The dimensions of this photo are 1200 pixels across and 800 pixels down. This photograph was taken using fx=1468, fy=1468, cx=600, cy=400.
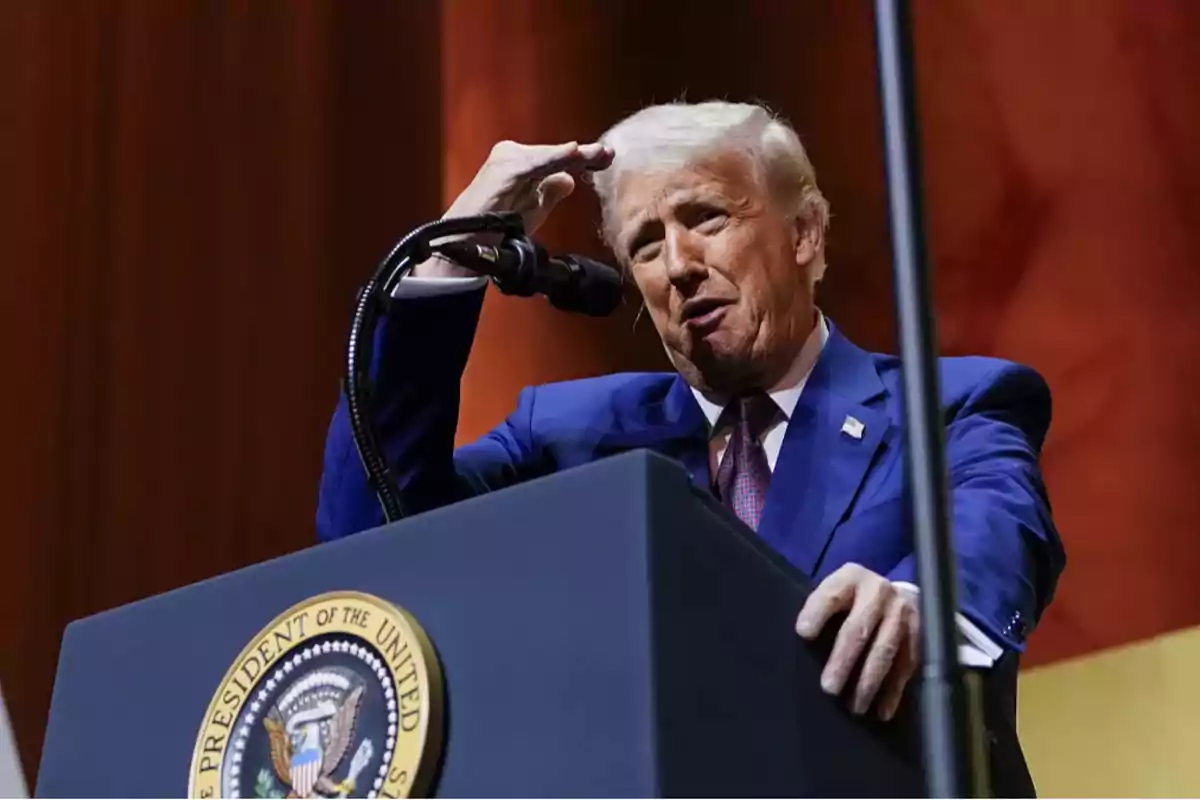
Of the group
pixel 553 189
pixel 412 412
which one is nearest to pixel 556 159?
pixel 553 189

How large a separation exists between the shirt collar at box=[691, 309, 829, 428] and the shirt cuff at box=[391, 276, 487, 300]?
38cm

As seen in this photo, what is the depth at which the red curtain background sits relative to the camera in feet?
6.09

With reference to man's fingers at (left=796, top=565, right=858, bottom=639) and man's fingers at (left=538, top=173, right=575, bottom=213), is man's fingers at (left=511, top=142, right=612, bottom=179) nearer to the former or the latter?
man's fingers at (left=538, top=173, right=575, bottom=213)

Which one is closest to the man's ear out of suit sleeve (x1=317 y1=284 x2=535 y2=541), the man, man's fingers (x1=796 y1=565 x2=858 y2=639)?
the man

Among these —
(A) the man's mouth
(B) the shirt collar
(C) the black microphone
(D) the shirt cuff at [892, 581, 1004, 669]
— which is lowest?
(D) the shirt cuff at [892, 581, 1004, 669]

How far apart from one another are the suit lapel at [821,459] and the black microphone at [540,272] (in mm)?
275

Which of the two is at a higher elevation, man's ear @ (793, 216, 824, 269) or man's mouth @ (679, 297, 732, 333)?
man's ear @ (793, 216, 824, 269)

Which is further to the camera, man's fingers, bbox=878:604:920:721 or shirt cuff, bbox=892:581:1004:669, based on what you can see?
shirt cuff, bbox=892:581:1004:669

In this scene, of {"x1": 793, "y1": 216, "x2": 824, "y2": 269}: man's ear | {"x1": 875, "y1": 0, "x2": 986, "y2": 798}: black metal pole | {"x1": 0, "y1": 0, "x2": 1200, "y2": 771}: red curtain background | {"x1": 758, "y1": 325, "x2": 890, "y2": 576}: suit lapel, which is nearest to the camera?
{"x1": 875, "y1": 0, "x2": 986, "y2": 798}: black metal pole

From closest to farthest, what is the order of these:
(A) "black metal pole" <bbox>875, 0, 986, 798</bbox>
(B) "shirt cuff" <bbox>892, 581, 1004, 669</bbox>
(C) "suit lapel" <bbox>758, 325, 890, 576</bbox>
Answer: (A) "black metal pole" <bbox>875, 0, 986, 798</bbox> → (B) "shirt cuff" <bbox>892, 581, 1004, 669</bbox> → (C) "suit lapel" <bbox>758, 325, 890, 576</bbox>

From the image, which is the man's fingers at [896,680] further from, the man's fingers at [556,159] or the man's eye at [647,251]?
the man's eye at [647,251]

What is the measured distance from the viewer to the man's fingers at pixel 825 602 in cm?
71

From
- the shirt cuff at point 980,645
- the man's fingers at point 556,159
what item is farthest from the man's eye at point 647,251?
the shirt cuff at point 980,645

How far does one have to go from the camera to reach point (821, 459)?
1.21m
